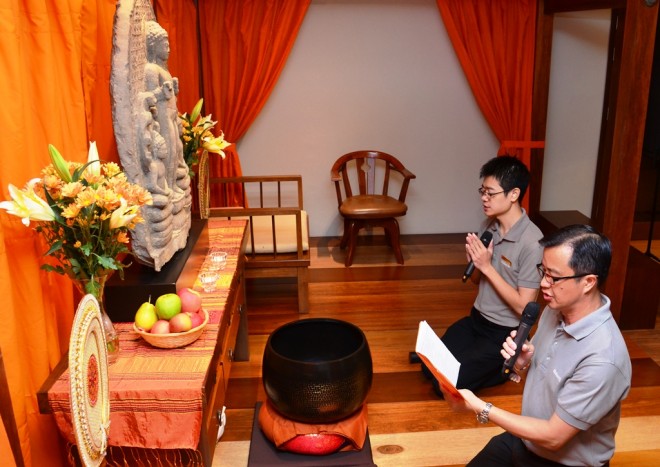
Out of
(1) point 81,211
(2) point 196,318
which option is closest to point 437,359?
(2) point 196,318

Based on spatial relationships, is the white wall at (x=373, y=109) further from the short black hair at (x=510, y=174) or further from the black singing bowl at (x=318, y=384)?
the black singing bowl at (x=318, y=384)

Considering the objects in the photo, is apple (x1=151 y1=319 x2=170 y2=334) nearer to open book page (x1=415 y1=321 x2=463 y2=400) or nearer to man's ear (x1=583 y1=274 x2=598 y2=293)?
open book page (x1=415 y1=321 x2=463 y2=400)

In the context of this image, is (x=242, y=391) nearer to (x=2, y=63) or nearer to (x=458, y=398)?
(x=458, y=398)

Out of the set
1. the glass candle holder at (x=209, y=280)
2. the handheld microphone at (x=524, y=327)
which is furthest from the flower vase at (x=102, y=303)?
the handheld microphone at (x=524, y=327)

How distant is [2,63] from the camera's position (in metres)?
1.53

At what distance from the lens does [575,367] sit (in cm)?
164

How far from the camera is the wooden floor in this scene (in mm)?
2541

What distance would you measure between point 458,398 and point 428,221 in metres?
3.41

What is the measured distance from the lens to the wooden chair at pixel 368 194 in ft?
14.3

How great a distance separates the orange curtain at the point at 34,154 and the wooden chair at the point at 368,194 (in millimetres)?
2484

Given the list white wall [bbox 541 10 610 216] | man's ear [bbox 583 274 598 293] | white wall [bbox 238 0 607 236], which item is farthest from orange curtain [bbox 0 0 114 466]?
white wall [bbox 541 10 610 216]

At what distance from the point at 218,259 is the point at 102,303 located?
0.81 m

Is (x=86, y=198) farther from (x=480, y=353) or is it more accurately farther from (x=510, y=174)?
(x=480, y=353)

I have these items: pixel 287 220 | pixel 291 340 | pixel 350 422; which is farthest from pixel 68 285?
pixel 287 220
